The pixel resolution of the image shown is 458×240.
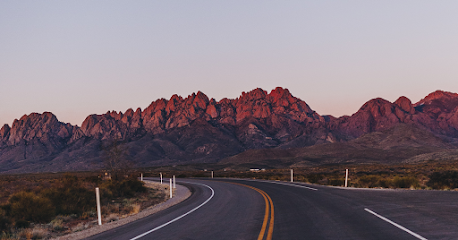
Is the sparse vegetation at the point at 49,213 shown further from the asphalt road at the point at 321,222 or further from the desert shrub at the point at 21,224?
the asphalt road at the point at 321,222

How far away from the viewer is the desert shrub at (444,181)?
25.2 m

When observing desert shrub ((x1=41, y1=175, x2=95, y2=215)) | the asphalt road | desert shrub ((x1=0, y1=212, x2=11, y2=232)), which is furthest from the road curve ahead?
desert shrub ((x1=41, y1=175, x2=95, y2=215))

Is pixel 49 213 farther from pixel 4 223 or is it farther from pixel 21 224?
pixel 4 223

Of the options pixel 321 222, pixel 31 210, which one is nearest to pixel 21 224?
pixel 31 210

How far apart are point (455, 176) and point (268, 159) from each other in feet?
417

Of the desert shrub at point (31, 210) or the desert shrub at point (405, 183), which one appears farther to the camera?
the desert shrub at point (405, 183)

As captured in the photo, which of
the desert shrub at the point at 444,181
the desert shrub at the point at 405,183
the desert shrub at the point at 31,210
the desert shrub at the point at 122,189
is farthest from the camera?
the desert shrub at the point at 122,189

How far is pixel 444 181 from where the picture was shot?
1043 inches

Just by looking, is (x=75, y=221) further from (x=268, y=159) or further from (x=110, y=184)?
(x=268, y=159)

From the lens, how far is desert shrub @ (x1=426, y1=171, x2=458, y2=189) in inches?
992

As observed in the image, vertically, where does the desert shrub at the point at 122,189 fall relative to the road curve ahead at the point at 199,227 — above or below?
below

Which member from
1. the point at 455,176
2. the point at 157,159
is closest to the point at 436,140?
the point at 157,159

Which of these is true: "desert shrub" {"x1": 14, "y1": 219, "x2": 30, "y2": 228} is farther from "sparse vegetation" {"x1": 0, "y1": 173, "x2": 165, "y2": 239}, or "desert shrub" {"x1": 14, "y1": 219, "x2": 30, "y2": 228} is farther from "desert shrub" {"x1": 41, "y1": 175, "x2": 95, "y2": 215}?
"desert shrub" {"x1": 41, "y1": 175, "x2": 95, "y2": 215}

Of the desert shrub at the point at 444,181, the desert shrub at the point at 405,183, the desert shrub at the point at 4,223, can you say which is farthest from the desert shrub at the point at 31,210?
the desert shrub at the point at 444,181
